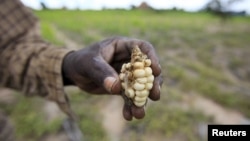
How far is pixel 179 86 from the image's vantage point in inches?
225

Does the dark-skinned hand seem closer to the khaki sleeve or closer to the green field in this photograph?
the khaki sleeve

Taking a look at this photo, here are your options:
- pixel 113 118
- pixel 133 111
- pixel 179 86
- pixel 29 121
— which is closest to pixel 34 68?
pixel 133 111

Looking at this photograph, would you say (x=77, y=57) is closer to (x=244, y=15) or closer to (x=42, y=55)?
(x=42, y=55)

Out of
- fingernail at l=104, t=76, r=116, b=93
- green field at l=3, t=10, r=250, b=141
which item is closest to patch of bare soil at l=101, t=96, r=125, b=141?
green field at l=3, t=10, r=250, b=141

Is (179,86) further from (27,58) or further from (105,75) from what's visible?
(105,75)

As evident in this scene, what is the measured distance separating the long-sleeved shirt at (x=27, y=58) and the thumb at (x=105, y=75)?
291 millimetres

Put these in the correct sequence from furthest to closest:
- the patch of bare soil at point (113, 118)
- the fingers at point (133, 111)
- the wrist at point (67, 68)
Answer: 1. the patch of bare soil at point (113, 118)
2. the wrist at point (67, 68)
3. the fingers at point (133, 111)

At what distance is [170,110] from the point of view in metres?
4.67

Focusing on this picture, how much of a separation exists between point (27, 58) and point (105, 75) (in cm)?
56

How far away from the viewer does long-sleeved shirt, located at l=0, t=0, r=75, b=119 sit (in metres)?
1.36

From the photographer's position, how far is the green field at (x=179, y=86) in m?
4.06

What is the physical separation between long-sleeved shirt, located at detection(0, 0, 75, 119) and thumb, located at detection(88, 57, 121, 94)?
11.5 inches

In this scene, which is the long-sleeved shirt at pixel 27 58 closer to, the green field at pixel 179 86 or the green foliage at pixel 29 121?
the green field at pixel 179 86

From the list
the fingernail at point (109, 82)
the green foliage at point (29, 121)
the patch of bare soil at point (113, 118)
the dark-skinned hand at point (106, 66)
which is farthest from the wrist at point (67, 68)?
the patch of bare soil at point (113, 118)
